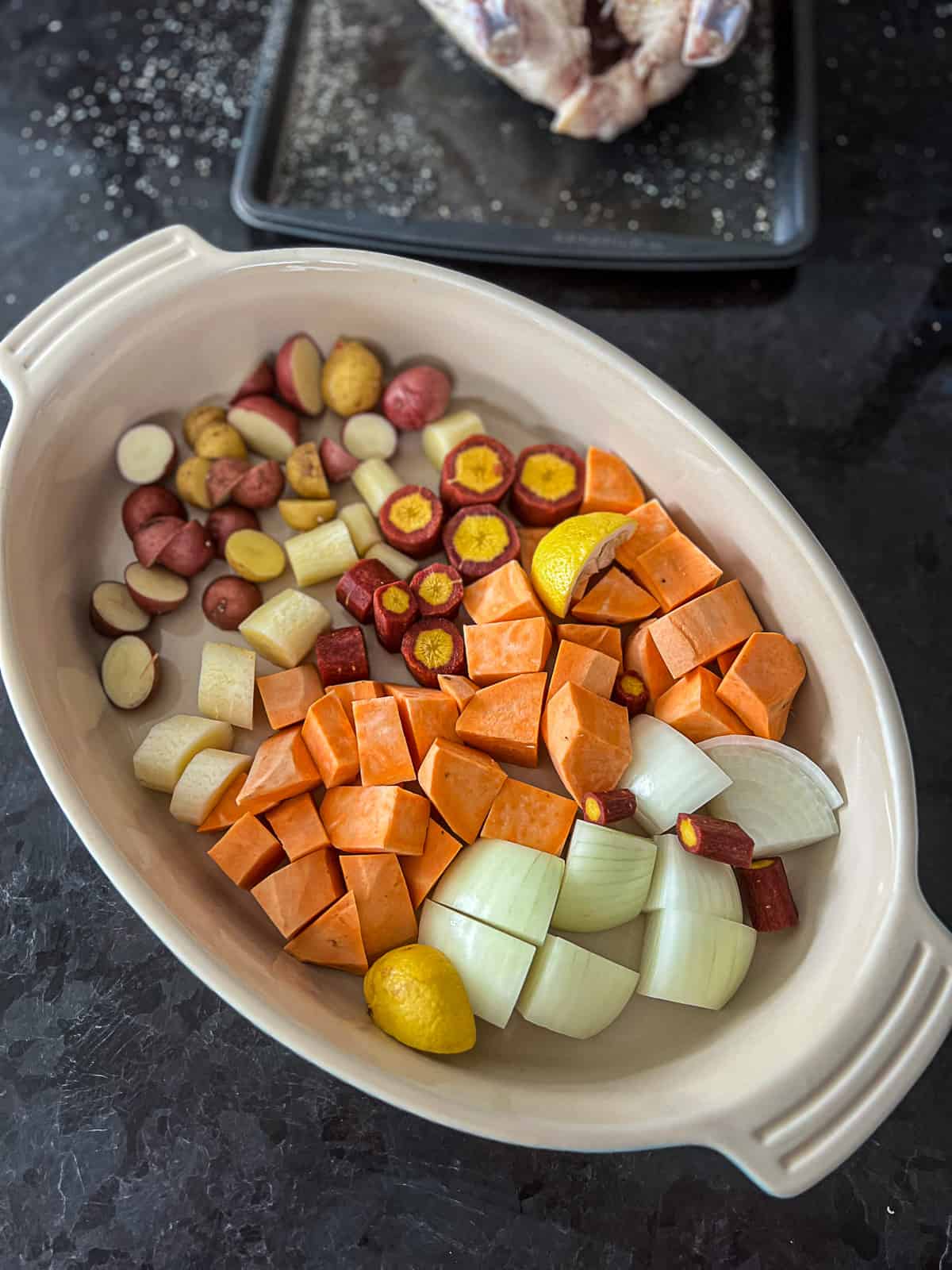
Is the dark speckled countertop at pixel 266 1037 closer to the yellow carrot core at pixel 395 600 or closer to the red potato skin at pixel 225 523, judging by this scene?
the red potato skin at pixel 225 523

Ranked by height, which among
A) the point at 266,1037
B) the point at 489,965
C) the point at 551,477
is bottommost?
the point at 266,1037

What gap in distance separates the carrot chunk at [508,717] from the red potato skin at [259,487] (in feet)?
1.70

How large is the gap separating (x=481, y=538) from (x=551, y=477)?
16 cm

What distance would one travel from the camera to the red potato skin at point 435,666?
5.07 feet

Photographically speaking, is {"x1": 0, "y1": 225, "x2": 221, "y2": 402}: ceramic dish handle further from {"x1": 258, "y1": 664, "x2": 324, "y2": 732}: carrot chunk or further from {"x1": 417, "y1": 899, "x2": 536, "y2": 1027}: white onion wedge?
{"x1": 417, "y1": 899, "x2": 536, "y2": 1027}: white onion wedge

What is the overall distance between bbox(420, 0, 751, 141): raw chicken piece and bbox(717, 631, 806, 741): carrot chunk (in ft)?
3.68

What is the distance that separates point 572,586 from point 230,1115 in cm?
90

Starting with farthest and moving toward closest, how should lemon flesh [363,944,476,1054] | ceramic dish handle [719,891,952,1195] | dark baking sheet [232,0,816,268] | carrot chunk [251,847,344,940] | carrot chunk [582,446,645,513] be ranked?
dark baking sheet [232,0,816,268], carrot chunk [582,446,645,513], carrot chunk [251,847,344,940], lemon flesh [363,944,476,1054], ceramic dish handle [719,891,952,1195]

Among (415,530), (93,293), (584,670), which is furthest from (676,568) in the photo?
(93,293)

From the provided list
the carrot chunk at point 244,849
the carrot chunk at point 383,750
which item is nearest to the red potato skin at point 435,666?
the carrot chunk at point 383,750

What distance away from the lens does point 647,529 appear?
1.55m

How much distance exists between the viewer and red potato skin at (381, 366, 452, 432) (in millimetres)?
1668

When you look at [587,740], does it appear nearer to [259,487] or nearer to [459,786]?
[459,786]

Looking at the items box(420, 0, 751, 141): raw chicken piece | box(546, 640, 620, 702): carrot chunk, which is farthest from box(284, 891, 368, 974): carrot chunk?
box(420, 0, 751, 141): raw chicken piece
